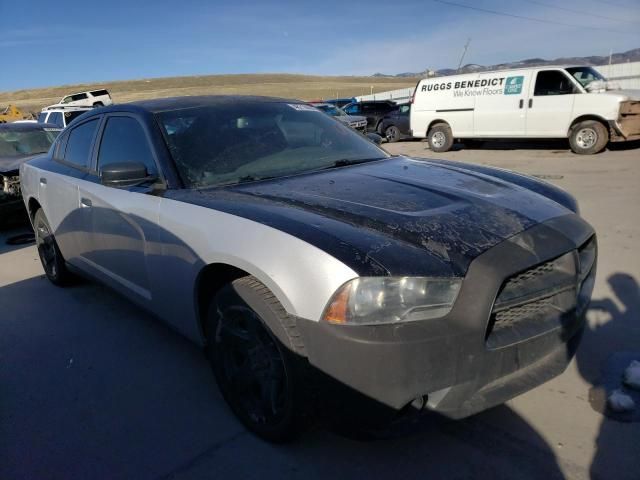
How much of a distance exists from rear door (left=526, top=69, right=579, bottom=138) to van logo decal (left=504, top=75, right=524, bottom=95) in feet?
0.94

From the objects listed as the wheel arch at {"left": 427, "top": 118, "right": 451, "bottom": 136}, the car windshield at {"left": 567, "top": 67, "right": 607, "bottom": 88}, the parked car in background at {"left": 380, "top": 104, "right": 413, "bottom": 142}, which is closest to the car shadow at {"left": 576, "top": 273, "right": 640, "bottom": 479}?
the car windshield at {"left": 567, "top": 67, "right": 607, "bottom": 88}

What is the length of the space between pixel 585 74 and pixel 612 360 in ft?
33.9

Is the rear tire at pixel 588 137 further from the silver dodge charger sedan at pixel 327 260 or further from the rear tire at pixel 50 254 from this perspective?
the rear tire at pixel 50 254

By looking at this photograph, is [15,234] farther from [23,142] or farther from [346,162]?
[346,162]

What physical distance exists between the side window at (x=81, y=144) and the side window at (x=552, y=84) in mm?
10283

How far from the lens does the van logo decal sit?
11453mm

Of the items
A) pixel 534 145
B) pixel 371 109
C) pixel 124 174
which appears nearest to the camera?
pixel 124 174

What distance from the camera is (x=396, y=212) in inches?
88.0

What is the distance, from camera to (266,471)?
2199 mm

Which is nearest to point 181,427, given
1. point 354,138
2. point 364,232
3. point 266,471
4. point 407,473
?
point 266,471

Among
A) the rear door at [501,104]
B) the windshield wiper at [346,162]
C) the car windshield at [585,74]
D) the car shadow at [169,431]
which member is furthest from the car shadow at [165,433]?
the car windshield at [585,74]

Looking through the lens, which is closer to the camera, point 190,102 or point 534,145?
point 190,102

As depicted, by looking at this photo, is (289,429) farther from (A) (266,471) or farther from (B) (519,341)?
(B) (519,341)

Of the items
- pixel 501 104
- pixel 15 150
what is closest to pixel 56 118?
pixel 15 150
